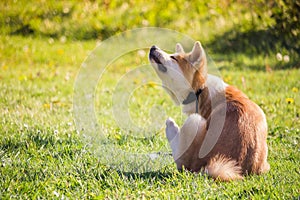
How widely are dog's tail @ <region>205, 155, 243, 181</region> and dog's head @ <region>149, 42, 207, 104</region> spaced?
942mm

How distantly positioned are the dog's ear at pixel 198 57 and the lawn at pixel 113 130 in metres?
0.83

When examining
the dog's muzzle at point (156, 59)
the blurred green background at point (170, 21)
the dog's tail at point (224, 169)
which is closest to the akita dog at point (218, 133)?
the dog's tail at point (224, 169)

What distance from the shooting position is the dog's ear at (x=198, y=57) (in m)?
4.03

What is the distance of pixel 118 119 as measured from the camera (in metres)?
5.28

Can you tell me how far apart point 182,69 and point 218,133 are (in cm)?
91

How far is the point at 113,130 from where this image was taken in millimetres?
4734

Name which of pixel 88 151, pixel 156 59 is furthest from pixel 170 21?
pixel 88 151

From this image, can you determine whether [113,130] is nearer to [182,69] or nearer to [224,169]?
[182,69]

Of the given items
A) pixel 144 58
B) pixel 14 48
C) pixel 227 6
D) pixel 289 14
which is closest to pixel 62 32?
pixel 14 48

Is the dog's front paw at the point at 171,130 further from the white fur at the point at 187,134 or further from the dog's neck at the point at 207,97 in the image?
the dog's neck at the point at 207,97

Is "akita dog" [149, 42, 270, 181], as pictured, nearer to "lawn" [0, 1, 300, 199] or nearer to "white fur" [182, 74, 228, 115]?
"white fur" [182, 74, 228, 115]

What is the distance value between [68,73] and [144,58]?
1.79m

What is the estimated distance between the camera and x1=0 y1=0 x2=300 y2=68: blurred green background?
873 cm

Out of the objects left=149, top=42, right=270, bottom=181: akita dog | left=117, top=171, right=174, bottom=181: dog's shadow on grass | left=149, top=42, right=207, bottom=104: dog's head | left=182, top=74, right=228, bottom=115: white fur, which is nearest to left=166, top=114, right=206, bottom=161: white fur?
left=149, top=42, right=270, bottom=181: akita dog
